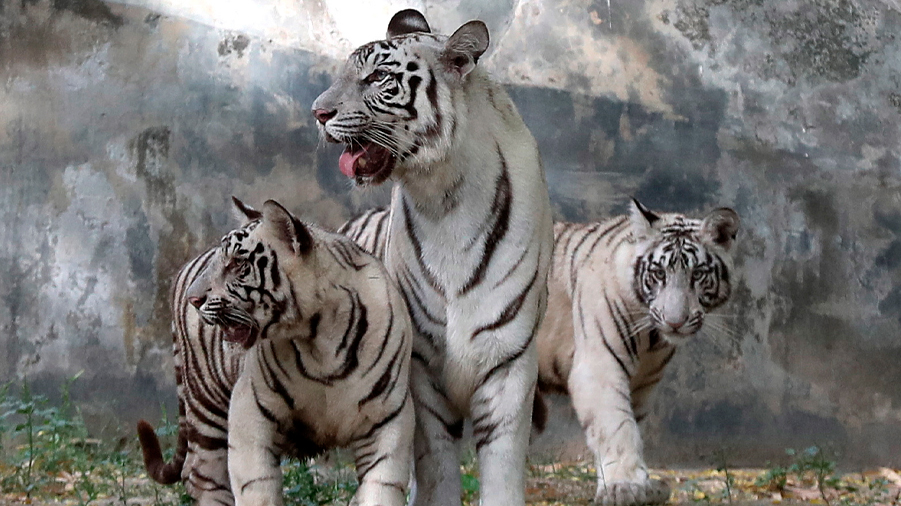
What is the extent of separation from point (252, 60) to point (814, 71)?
3.19 metres

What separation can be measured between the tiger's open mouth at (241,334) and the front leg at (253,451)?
0.17 metres

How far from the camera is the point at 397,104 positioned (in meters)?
2.87

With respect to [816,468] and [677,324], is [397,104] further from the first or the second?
[816,468]

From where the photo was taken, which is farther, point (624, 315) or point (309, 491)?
point (624, 315)

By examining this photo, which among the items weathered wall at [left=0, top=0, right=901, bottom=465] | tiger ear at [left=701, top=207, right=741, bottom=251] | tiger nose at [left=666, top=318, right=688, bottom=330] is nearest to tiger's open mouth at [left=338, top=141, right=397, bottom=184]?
tiger nose at [left=666, top=318, right=688, bottom=330]

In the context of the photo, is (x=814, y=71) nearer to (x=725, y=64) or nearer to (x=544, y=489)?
(x=725, y=64)

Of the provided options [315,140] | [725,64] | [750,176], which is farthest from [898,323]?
[315,140]

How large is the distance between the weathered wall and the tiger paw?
5.72 feet

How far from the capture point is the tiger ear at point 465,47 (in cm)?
290

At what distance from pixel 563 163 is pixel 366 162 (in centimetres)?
300

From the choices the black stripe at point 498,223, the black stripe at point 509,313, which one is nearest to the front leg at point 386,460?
the black stripe at point 509,313

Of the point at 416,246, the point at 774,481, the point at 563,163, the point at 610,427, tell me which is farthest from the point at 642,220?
the point at 416,246

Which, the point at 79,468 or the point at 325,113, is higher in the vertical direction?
the point at 325,113

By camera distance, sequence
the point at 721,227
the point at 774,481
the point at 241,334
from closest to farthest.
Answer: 1. the point at 241,334
2. the point at 721,227
3. the point at 774,481
